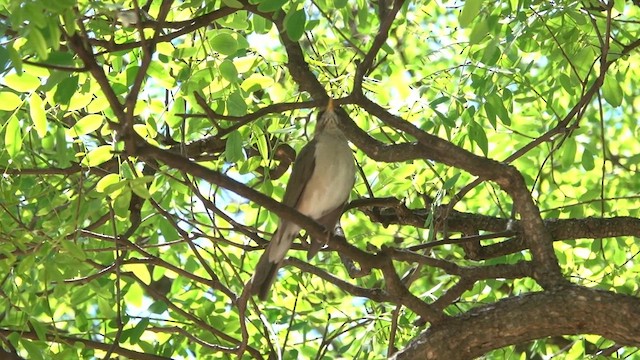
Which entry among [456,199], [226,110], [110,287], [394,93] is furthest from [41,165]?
[456,199]

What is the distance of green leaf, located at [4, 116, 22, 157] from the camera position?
3.91m

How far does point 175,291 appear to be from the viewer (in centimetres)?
576

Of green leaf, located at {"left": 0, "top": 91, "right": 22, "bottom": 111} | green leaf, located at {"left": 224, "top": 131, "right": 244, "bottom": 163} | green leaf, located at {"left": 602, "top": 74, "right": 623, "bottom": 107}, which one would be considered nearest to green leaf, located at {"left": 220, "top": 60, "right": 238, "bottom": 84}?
green leaf, located at {"left": 224, "top": 131, "right": 244, "bottom": 163}

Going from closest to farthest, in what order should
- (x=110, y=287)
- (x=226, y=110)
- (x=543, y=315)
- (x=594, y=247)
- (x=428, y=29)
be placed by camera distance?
(x=543, y=315)
(x=226, y=110)
(x=594, y=247)
(x=110, y=287)
(x=428, y=29)

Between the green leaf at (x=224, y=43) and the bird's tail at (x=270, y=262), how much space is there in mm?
851

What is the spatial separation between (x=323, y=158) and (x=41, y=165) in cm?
196

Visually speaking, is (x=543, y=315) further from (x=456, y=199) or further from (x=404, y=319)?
(x=404, y=319)

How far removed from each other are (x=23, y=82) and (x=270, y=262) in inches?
52.5

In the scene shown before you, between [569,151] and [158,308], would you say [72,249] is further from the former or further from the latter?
[569,151]

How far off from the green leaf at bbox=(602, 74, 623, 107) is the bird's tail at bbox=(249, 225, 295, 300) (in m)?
1.76

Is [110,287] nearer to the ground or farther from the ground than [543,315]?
farther from the ground

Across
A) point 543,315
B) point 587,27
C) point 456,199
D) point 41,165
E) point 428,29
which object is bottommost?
point 543,315

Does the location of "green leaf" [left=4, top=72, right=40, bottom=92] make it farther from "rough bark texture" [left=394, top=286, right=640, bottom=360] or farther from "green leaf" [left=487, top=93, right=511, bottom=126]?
"green leaf" [left=487, top=93, right=511, bottom=126]

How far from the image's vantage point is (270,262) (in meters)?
4.19
